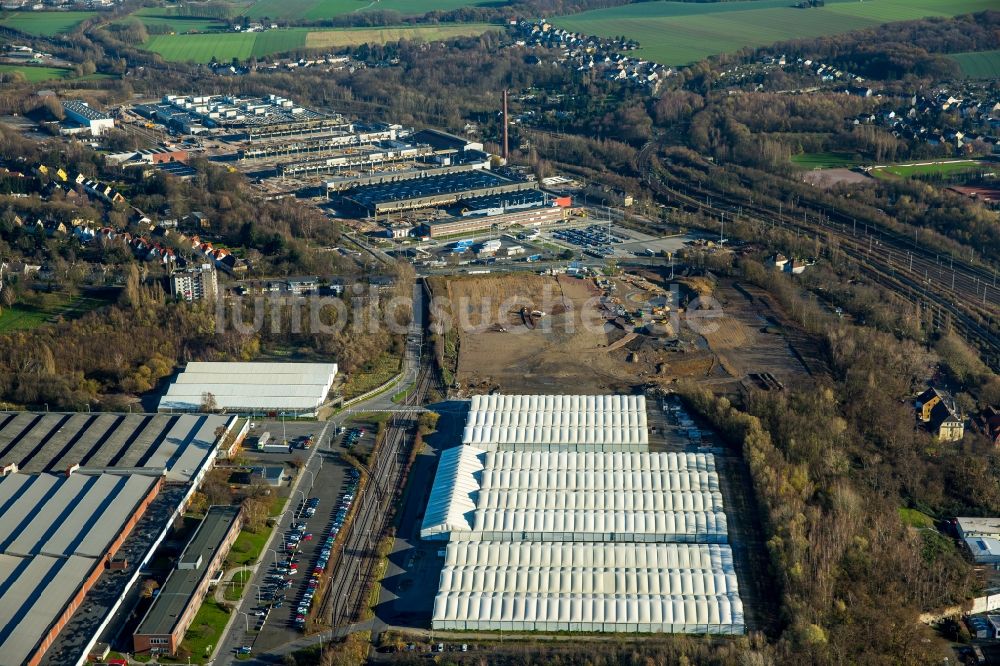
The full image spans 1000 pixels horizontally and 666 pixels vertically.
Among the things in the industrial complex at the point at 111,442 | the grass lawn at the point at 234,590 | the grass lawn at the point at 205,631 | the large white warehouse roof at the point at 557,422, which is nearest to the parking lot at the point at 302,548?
the grass lawn at the point at 234,590

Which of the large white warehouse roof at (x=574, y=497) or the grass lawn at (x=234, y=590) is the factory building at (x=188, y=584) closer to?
the grass lawn at (x=234, y=590)

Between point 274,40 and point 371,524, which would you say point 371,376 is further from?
point 274,40

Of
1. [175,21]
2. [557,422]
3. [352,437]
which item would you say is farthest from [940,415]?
[175,21]

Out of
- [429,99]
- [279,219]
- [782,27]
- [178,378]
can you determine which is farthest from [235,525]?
[782,27]

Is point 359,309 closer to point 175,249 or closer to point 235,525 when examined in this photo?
point 175,249

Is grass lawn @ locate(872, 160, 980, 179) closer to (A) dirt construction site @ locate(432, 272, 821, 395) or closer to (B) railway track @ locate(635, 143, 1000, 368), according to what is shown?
(B) railway track @ locate(635, 143, 1000, 368)

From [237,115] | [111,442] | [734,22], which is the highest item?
[734,22]

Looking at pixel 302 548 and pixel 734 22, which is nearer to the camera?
pixel 302 548
